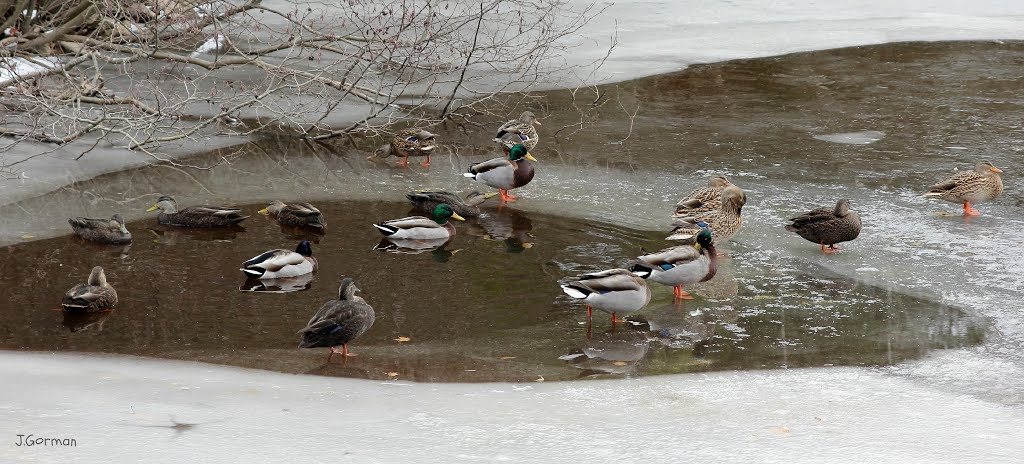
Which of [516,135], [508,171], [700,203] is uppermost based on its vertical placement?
[516,135]

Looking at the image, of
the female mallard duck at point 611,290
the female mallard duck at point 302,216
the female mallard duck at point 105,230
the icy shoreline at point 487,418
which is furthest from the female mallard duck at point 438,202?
the icy shoreline at point 487,418

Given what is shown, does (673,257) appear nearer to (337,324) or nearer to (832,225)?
(832,225)

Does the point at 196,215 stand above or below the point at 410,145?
below

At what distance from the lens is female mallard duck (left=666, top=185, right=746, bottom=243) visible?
8836mm

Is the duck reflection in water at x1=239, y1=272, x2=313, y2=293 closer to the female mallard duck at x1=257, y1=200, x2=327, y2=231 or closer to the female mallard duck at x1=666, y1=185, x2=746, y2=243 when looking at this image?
the female mallard duck at x1=257, y1=200, x2=327, y2=231

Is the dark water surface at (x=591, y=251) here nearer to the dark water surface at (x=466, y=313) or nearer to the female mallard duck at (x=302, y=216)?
A: the dark water surface at (x=466, y=313)

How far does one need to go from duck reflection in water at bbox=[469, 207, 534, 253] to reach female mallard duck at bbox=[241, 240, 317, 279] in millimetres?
1674

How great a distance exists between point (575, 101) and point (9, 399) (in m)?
9.85

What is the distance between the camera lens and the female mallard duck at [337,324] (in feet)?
22.0

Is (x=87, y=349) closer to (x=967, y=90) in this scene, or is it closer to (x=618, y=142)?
(x=618, y=142)

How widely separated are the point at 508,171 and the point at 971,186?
4047 millimetres

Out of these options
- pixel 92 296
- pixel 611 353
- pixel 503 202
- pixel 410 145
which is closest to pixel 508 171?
pixel 503 202

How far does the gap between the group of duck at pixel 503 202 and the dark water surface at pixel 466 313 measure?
152 mm

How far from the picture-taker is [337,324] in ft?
22.0
